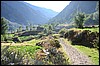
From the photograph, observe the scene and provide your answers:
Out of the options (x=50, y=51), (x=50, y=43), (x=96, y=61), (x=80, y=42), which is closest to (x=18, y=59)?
(x=50, y=51)

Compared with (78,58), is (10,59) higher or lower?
higher

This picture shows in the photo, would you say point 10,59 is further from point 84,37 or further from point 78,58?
point 84,37

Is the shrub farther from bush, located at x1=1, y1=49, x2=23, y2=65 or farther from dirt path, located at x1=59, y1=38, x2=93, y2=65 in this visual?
dirt path, located at x1=59, y1=38, x2=93, y2=65

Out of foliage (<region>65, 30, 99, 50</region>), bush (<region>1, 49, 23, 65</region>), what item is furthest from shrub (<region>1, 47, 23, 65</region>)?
foliage (<region>65, 30, 99, 50</region>)

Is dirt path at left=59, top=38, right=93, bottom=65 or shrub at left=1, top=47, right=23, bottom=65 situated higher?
shrub at left=1, top=47, right=23, bottom=65

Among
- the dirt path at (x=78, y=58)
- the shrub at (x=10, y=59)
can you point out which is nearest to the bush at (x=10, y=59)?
the shrub at (x=10, y=59)

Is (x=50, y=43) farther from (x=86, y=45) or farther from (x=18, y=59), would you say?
(x=18, y=59)

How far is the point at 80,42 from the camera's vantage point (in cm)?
5603

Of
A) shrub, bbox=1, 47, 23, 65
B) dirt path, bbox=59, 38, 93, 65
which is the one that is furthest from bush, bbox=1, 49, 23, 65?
dirt path, bbox=59, 38, 93, 65

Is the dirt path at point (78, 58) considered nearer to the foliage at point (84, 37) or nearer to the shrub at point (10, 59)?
the shrub at point (10, 59)

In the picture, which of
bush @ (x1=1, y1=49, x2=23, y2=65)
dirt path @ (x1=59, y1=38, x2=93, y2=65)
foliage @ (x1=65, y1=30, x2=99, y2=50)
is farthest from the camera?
foliage @ (x1=65, y1=30, x2=99, y2=50)

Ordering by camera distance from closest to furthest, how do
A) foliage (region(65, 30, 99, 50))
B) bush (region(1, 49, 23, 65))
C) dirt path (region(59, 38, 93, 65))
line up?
bush (region(1, 49, 23, 65)) < dirt path (region(59, 38, 93, 65)) < foliage (region(65, 30, 99, 50))

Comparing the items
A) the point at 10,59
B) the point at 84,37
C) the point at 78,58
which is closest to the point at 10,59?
the point at 10,59

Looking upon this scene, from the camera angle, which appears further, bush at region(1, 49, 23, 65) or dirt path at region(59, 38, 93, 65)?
dirt path at region(59, 38, 93, 65)
